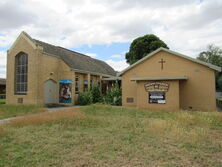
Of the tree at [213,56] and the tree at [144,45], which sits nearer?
the tree at [144,45]


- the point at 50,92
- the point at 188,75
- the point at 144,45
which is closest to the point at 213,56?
the point at 144,45

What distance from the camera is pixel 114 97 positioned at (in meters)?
18.6

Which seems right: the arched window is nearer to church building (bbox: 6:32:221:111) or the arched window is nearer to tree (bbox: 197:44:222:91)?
church building (bbox: 6:32:221:111)

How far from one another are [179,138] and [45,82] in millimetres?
15512

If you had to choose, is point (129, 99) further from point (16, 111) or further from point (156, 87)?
point (16, 111)

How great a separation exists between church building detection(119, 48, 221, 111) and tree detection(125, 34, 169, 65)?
15.0m

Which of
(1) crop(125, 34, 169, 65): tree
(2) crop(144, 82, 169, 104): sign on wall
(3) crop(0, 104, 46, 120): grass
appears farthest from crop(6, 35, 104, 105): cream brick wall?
(1) crop(125, 34, 169, 65): tree

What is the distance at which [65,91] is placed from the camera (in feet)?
63.1

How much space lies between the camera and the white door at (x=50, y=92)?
720 inches

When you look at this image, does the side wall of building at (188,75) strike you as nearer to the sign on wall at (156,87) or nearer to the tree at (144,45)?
the sign on wall at (156,87)

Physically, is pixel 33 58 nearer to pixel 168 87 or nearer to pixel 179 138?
pixel 168 87

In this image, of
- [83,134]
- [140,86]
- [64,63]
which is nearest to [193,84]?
[140,86]

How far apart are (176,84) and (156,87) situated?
1.59 m

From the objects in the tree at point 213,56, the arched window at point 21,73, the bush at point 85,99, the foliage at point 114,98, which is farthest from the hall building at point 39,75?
the tree at point 213,56
